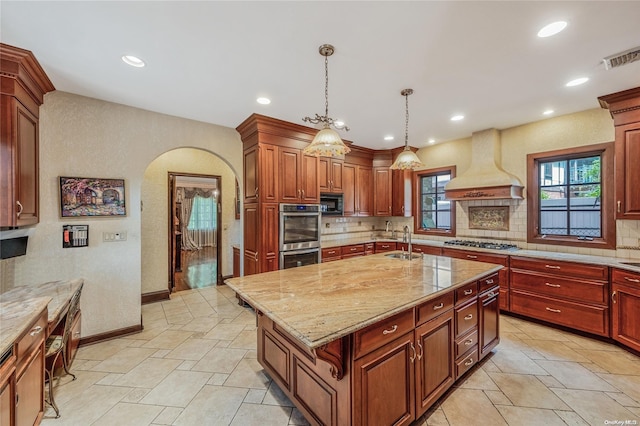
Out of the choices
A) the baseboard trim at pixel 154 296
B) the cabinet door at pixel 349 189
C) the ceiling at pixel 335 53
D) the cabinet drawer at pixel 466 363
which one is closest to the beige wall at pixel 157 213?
the baseboard trim at pixel 154 296

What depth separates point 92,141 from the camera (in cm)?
291

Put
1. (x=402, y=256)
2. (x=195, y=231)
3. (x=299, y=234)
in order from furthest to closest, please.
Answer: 1. (x=195, y=231)
2. (x=299, y=234)
3. (x=402, y=256)

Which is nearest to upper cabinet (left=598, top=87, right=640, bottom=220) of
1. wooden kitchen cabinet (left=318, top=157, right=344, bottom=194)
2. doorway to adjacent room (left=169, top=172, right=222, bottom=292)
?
wooden kitchen cabinet (left=318, top=157, right=344, bottom=194)

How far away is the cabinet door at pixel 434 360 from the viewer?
174 cm

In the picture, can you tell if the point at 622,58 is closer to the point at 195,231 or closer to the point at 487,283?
the point at 487,283

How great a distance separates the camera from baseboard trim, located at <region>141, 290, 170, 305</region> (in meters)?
4.20

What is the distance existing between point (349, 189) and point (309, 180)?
1.19m

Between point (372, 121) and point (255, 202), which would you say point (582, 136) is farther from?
point (255, 202)

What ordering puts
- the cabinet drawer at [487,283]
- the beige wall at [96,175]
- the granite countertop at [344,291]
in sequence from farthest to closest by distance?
1. the beige wall at [96,175]
2. the cabinet drawer at [487,283]
3. the granite countertop at [344,291]

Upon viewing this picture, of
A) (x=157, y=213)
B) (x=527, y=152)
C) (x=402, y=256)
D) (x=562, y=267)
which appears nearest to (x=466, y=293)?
(x=402, y=256)

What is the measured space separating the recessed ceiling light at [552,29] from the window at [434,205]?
9.93 ft

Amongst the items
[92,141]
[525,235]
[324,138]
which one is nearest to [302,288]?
[324,138]

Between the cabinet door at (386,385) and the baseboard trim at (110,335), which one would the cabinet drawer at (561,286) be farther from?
the baseboard trim at (110,335)

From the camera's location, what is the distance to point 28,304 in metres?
1.83
